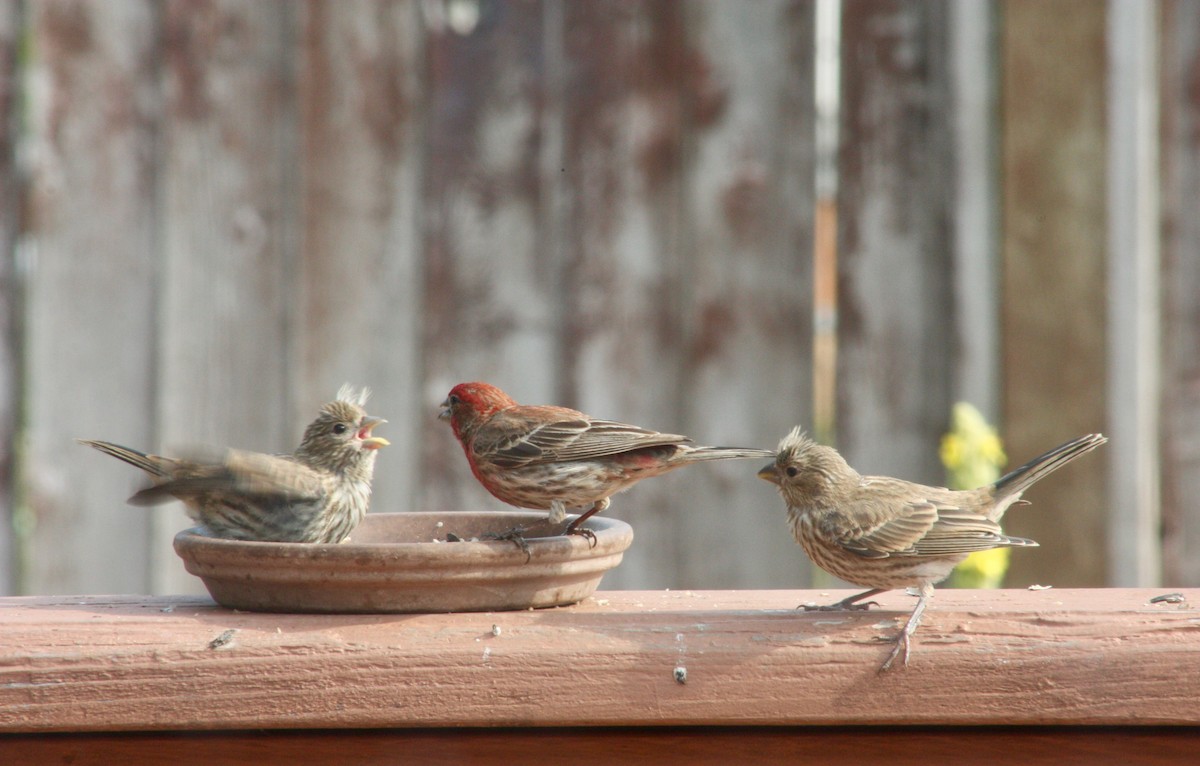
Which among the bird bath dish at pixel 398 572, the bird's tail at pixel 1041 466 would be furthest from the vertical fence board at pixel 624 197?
the bird bath dish at pixel 398 572

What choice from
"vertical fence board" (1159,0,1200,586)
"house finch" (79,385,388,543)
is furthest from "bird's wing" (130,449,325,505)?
"vertical fence board" (1159,0,1200,586)

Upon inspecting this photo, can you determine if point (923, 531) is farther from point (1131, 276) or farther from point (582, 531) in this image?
point (1131, 276)

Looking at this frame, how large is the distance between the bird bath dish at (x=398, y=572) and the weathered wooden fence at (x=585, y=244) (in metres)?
1.45

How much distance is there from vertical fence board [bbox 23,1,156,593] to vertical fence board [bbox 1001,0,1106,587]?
7.44 ft

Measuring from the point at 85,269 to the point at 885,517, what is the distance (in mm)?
2200

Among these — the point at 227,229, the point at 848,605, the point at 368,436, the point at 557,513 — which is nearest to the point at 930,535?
the point at 848,605

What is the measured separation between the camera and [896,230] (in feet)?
11.9

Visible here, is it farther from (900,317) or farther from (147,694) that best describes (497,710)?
(900,317)

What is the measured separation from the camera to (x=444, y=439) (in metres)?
3.69

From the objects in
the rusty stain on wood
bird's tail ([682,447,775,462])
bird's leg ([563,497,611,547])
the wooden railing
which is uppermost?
bird's tail ([682,447,775,462])

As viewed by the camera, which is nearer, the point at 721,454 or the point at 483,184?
the point at 721,454

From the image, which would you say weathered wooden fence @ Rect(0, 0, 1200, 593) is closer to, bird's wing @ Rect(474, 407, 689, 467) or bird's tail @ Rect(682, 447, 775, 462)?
bird's wing @ Rect(474, 407, 689, 467)

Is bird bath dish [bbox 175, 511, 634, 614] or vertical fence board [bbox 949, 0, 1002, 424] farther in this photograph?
vertical fence board [bbox 949, 0, 1002, 424]

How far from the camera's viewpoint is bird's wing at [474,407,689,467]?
294cm
